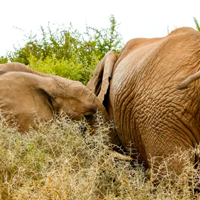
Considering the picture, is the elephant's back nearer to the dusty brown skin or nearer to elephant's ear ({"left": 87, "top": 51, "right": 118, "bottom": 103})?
the dusty brown skin

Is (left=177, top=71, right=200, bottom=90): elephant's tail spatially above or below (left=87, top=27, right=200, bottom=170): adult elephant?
above

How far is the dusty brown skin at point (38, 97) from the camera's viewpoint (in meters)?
3.96

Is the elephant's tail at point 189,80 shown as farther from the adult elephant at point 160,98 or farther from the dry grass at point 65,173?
the dry grass at point 65,173

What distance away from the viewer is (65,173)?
2.79 meters

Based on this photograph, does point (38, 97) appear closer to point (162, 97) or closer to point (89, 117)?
point (89, 117)

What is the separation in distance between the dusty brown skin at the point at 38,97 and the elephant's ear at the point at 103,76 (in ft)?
0.59

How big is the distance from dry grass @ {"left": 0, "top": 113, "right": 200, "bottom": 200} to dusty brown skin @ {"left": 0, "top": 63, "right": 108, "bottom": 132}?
19 centimetres

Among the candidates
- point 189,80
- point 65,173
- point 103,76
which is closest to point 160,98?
point 189,80

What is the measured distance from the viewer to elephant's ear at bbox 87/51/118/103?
4.67 meters

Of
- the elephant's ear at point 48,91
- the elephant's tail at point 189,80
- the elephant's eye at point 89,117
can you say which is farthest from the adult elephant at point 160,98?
the elephant's ear at point 48,91

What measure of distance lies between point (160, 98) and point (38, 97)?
1036 millimetres

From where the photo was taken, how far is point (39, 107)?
413cm

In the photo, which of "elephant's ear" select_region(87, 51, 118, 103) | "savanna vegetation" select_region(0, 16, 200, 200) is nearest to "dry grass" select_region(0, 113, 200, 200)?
"savanna vegetation" select_region(0, 16, 200, 200)

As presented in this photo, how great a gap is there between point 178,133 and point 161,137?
14 cm
